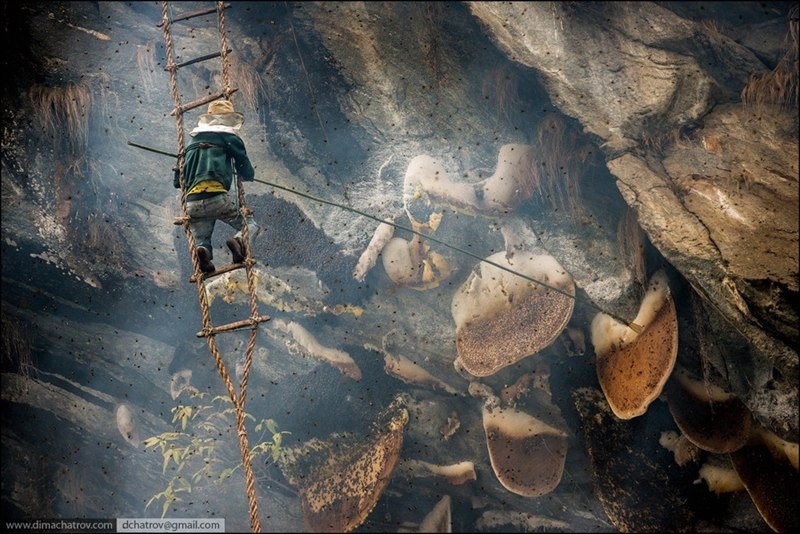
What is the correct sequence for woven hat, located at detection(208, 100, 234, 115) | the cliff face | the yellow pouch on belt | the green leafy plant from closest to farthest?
1. the yellow pouch on belt
2. woven hat, located at detection(208, 100, 234, 115)
3. the cliff face
4. the green leafy plant

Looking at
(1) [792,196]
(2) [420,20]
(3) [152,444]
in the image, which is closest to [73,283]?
(3) [152,444]

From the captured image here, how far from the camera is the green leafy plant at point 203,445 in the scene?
6160 mm

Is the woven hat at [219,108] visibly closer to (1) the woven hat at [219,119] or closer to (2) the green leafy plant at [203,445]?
(1) the woven hat at [219,119]

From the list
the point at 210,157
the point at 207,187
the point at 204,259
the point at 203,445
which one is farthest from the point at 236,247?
the point at 203,445

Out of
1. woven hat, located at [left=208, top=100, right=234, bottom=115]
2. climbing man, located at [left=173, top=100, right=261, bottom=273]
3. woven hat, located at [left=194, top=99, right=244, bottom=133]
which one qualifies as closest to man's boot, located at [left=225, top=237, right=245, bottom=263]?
climbing man, located at [left=173, top=100, right=261, bottom=273]

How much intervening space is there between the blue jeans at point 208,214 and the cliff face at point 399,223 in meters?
0.85

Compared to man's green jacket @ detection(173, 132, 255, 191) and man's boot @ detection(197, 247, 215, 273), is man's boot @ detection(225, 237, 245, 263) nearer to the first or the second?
man's boot @ detection(197, 247, 215, 273)

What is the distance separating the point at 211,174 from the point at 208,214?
257mm

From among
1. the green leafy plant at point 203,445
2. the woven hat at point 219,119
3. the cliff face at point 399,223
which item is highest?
the woven hat at point 219,119

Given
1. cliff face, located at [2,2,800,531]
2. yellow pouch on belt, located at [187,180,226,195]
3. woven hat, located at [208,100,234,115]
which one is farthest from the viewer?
cliff face, located at [2,2,800,531]

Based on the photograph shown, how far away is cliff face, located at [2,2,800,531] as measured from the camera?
484cm

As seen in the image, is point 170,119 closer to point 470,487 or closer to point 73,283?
point 73,283

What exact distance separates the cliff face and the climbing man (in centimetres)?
88

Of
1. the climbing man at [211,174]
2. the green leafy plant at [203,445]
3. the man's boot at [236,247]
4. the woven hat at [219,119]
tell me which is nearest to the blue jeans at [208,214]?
the climbing man at [211,174]
